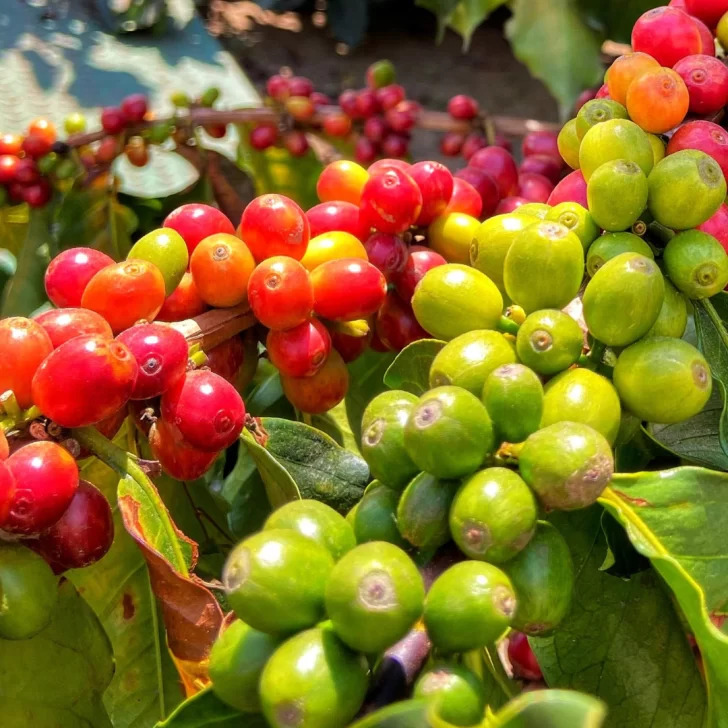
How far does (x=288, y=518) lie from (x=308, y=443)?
1.08 ft

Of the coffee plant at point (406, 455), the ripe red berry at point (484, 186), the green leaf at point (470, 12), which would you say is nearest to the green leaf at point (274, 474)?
the coffee plant at point (406, 455)

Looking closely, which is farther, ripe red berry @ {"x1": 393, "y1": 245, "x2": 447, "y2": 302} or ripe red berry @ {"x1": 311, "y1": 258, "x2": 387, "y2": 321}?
ripe red berry @ {"x1": 393, "y1": 245, "x2": 447, "y2": 302}

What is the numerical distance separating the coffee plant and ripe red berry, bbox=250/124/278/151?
67 cm

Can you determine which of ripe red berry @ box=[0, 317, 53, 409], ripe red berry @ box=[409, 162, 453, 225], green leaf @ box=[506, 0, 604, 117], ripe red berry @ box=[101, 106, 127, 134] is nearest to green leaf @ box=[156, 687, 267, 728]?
ripe red berry @ box=[0, 317, 53, 409]

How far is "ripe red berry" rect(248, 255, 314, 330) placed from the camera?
2.83 ft

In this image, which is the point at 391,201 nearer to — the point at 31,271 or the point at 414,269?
the point at 414,269

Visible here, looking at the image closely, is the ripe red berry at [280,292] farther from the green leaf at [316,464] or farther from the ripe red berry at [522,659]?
the ripe red berry at [522,659]

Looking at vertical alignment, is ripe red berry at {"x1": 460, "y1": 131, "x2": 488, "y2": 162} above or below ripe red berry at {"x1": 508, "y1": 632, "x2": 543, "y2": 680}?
above

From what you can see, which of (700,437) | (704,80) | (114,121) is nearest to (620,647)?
(700,437)

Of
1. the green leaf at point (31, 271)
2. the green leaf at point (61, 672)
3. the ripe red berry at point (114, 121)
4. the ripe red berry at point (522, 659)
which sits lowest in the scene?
the ripe red berry at point (522, 659)

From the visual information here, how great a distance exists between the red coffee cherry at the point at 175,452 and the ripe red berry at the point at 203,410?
1 cm

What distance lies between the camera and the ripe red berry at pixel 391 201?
960mm

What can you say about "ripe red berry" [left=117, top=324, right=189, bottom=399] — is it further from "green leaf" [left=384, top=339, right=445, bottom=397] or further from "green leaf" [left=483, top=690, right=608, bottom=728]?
"green leaf" [left=483, top=690, right=608, bottom=728]

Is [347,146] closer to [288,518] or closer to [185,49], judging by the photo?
[185,49]
